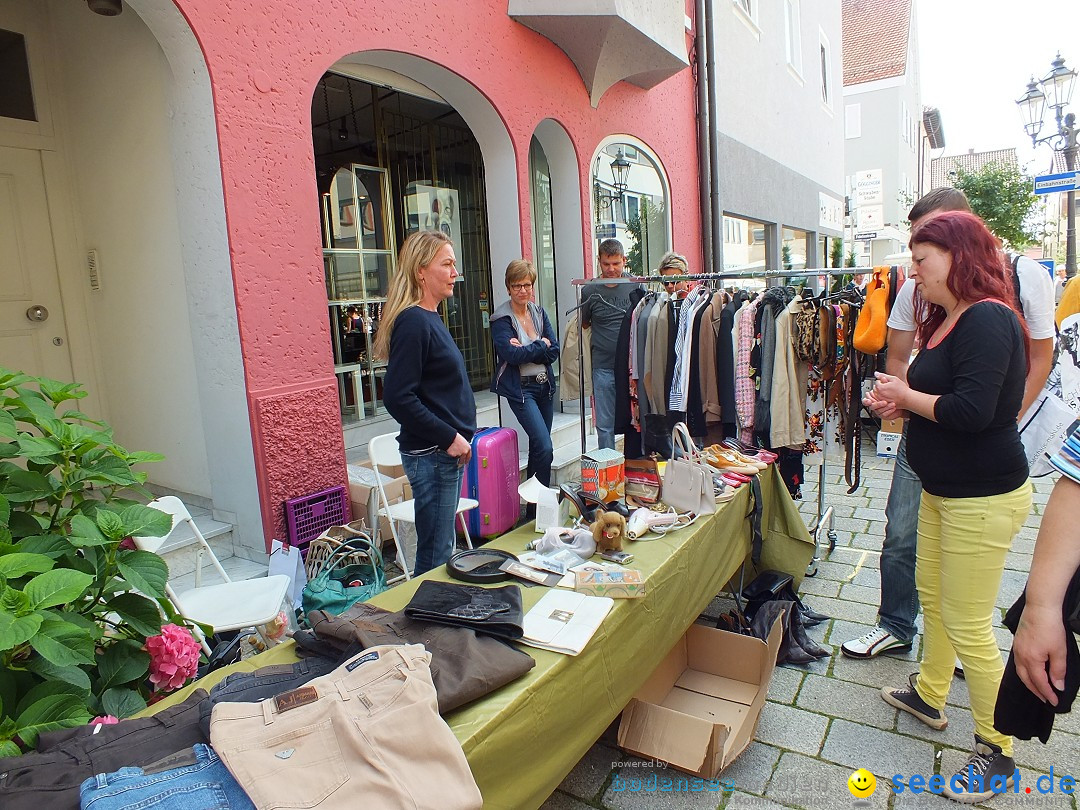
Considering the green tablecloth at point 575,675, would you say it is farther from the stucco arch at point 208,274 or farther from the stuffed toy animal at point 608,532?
the stucco arch at point 208,274

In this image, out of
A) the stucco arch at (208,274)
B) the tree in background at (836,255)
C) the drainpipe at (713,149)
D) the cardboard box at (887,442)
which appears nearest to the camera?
the stucco arch at (208,274)

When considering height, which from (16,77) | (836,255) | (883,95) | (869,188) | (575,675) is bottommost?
(575,675)

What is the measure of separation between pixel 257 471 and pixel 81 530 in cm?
203

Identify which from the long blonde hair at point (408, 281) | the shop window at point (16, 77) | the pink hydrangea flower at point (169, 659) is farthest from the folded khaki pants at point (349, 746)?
the shop window at point (16, 77)

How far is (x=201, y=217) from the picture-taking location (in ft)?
11.7

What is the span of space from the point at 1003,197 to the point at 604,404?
62.5 ft

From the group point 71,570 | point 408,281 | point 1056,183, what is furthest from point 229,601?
point 1056,183

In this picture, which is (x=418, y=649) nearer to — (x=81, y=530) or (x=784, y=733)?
(x=81, y=530)

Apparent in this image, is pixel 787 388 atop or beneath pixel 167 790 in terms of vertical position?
atop

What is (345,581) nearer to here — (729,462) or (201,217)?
(729,462)

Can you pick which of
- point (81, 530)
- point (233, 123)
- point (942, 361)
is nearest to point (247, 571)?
point (81, 530)

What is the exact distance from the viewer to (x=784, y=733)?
2.52 metres

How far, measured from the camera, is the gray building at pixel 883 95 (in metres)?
26.2

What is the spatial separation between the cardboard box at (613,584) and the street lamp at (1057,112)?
9173 mm
